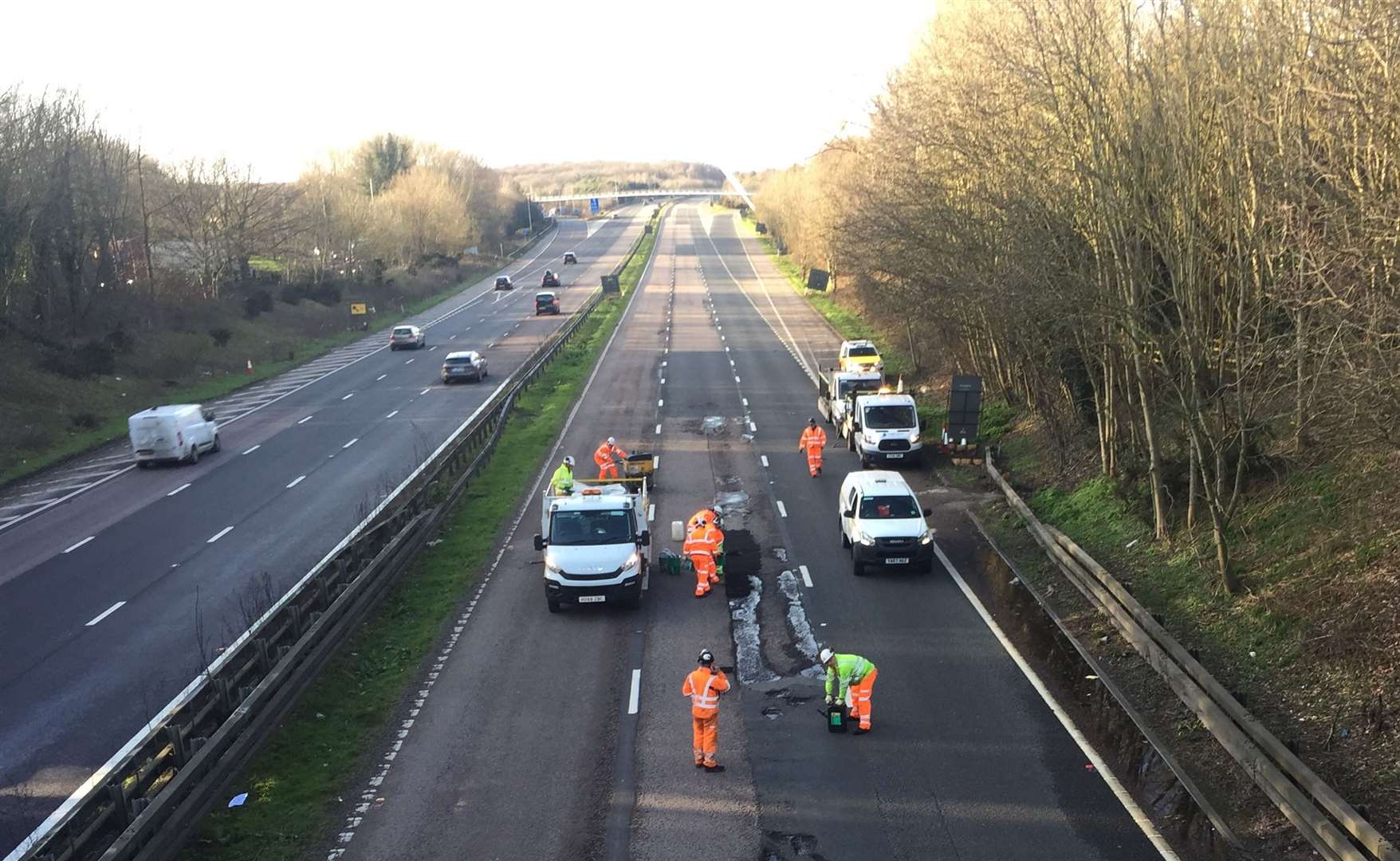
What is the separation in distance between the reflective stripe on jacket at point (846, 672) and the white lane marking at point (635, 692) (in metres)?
2.76

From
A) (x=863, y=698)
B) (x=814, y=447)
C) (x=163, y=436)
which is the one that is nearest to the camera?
(x=863, y=698)

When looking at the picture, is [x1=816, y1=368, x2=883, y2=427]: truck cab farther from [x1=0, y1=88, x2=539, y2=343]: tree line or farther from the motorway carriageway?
[x1=0, y1=88, x2=539, y2=343]: tree line

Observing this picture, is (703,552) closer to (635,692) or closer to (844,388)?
(635,692)

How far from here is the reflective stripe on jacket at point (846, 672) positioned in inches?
578

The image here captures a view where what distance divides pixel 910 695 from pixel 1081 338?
1295 cm

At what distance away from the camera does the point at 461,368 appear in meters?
53.0

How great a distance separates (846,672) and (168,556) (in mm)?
17020

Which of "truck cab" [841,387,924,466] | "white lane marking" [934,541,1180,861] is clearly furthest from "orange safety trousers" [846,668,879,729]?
"truck cab" [841,387,924,466]

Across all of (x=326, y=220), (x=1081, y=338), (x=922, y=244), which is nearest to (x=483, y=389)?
(x=922, y=244)

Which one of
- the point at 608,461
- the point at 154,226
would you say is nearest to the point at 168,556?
the point at 608,461

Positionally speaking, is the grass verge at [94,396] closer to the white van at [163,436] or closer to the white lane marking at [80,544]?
the white van at [163,436]

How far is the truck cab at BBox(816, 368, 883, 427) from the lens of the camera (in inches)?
1508

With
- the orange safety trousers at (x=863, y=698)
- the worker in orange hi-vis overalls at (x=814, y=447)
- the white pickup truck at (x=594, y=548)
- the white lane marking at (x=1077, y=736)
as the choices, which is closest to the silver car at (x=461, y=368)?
the worker in orange hi-vis overalls at (x=814, y=447)

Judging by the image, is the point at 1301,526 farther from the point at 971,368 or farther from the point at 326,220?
the point at 326,220
